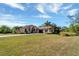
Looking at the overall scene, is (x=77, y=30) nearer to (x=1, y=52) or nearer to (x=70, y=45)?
(x=70, y=45)

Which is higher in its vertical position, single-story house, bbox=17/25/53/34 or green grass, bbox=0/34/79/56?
single-story house, bbox=17/25/53/34

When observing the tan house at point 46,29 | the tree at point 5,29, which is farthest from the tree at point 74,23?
the tree at point 5,29

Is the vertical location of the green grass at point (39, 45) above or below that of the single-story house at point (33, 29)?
below

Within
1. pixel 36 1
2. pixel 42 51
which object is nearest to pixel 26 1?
pixel 36 1

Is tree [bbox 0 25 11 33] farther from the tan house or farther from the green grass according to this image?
the tan house

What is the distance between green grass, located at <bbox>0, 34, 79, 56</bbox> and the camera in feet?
6.07

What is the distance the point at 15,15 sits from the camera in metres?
1.88

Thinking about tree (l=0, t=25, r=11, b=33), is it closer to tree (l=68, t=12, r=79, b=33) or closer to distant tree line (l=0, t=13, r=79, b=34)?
distant tree line (l=0, t=13, r=79, b=34)

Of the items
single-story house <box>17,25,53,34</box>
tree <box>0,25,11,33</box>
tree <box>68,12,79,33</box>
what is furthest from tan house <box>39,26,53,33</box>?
tree <box>0,25,11,33</box>

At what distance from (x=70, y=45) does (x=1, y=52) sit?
626 millimetres

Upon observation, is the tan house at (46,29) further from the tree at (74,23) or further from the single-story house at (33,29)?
the tree at (74,23)

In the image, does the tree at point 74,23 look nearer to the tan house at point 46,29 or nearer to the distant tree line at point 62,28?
the distant tree line at point 62,28

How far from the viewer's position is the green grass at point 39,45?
6.07 ft

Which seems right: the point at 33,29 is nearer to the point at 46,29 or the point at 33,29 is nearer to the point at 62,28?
the point at 46,29
